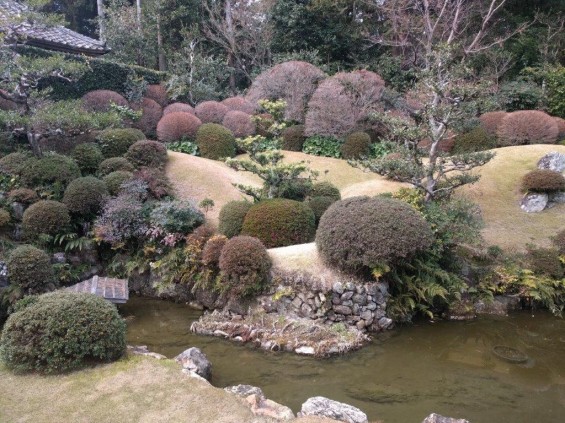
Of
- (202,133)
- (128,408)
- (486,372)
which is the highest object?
(202,133)

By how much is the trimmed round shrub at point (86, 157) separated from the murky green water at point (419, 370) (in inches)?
222

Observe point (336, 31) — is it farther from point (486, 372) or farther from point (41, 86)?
point (486, 372)

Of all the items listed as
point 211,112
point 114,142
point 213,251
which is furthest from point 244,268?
point 211,112

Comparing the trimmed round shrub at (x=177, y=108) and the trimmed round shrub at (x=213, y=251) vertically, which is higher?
the trimmed round shrub at (x=177, y=108)

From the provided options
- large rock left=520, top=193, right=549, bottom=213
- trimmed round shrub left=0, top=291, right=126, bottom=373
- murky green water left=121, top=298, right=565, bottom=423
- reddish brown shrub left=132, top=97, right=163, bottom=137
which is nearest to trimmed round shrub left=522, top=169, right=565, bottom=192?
large rock left=520, top=193, right=549, bottom=213

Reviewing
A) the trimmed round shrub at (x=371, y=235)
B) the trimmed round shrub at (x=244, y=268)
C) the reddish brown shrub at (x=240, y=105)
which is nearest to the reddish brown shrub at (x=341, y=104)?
the reddish brown shrub at (x=240, y=105)

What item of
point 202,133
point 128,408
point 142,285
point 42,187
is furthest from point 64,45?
point 128,408

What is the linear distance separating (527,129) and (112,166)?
14.2 m

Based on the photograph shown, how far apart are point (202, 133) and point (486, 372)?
1263 centimetres

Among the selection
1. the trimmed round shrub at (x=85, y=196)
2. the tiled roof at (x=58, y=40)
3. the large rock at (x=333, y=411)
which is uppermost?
the tiled roof at (x=58, y=40)

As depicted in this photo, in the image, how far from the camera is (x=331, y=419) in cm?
525

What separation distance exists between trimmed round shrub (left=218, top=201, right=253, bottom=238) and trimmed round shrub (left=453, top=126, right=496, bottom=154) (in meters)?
9.08

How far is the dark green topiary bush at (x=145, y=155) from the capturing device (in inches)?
537

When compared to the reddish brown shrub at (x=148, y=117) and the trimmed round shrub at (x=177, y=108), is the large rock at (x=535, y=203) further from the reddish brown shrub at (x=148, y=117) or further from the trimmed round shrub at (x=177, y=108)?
the reddish brown shrub at (x=148, y=117)
